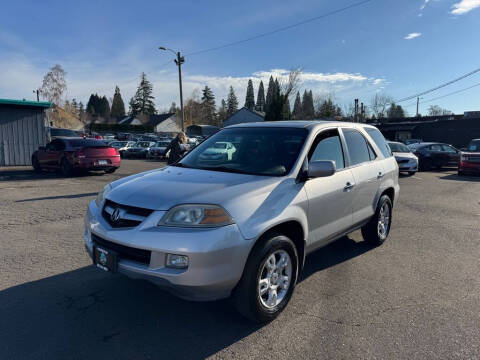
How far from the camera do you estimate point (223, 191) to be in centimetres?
301

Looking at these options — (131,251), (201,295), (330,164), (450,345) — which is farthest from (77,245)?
(450,345)

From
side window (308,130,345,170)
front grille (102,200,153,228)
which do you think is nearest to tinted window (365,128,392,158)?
side window (308,130,345,170)

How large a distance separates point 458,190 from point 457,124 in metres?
26.5

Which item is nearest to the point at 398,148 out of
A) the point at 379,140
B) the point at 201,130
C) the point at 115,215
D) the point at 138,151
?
the point at 379,140

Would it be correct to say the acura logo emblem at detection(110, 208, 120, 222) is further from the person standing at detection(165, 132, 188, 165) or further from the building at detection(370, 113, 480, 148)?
the building at detection(370, 113, 480, 148)

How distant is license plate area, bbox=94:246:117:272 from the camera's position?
294 centimetres

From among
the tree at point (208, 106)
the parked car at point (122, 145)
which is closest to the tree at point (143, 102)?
the tree at point (208, 106)

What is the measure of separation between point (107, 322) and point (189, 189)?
1.41m

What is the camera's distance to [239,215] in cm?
283

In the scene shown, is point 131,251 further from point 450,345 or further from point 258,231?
point 450,345

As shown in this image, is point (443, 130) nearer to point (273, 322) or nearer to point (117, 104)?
point (273, 322)

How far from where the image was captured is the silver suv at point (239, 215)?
2.71 metres

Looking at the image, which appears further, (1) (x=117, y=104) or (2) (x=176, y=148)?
(1) (x=117, y=104)

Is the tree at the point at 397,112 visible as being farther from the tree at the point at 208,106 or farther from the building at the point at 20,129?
the building at the point at 20,129
